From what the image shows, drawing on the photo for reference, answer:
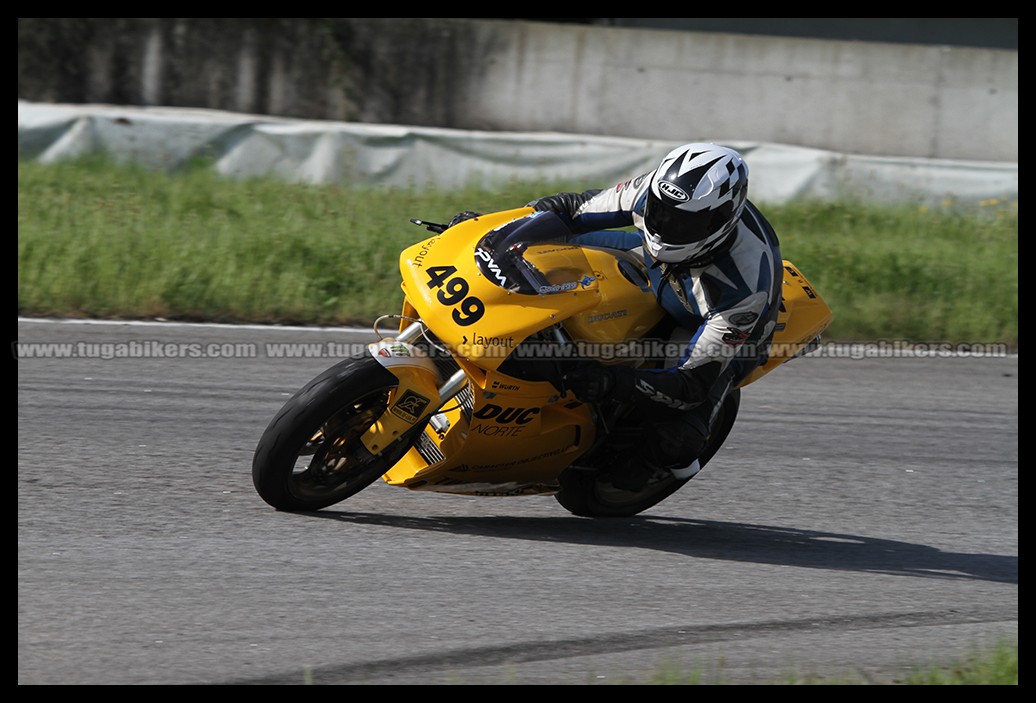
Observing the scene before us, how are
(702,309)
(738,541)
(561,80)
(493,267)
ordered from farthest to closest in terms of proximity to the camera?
(561,80) → (738,541) → (702,309) → (493,267)

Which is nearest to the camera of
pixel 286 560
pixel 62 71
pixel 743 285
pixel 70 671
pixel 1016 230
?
pixel 70 671

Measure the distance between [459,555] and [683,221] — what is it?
161 centimetres

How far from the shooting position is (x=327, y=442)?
5.20 metres

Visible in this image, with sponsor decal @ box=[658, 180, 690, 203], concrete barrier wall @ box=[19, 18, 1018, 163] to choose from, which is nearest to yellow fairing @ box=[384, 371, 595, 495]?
sponsor decal @ box=[658, 180, 690, 203]

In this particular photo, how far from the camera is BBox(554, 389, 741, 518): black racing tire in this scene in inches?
228

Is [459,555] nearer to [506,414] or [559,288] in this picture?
[506,414]

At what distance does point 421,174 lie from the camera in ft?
40.9

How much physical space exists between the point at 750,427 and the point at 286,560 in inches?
142

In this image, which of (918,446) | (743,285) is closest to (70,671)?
(743,285)

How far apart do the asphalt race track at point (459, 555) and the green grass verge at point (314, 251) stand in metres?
1.04

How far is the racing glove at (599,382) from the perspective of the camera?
496 centimetres

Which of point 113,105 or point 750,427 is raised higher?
point 750,427

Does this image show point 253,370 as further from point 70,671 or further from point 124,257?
point 70,671

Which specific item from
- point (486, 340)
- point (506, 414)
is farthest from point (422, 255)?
point (506, 414)
